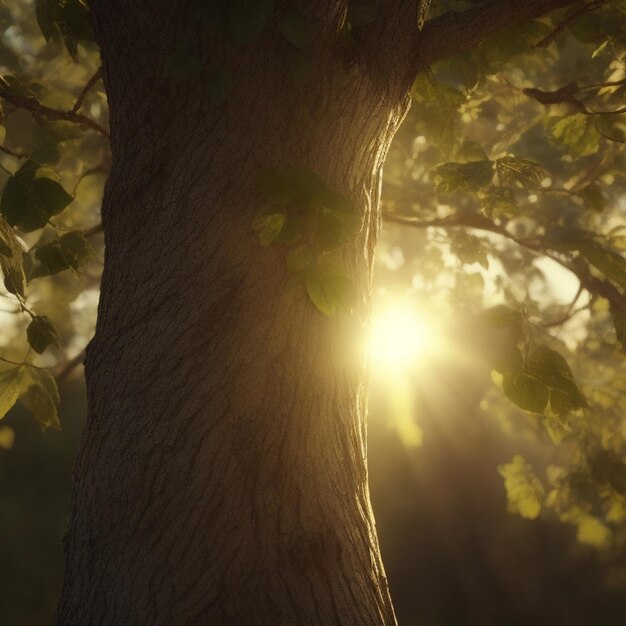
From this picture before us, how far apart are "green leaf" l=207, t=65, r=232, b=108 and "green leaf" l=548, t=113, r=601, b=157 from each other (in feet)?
5.68

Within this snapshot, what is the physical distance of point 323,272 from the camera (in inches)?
63.3

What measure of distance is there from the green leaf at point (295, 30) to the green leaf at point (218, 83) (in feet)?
0.63

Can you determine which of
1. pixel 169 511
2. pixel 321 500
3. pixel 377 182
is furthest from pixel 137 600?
pixel 377 182

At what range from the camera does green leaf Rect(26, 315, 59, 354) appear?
2186 millimetres

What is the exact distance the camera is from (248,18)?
1625 millimetres

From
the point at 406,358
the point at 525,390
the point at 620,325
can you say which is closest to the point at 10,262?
the point at 525,390

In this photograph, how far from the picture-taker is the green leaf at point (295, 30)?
1.68 metres

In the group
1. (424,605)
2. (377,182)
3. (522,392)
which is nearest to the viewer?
(377,182)

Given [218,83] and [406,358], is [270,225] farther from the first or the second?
[406,358]

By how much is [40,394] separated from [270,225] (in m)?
1.22

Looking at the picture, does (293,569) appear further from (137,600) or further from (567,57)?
(567,57)

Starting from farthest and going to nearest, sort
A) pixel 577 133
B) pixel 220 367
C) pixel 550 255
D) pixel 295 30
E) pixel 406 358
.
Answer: pixel 406 358
pixel 550 255
pixel 577 133
pixel 295 30
pixel 220 367

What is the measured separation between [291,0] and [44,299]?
3.83 metres

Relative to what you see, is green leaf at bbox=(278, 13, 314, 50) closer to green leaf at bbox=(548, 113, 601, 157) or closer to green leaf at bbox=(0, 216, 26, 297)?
green leaf at bbox=(0, 216, 26, 297)
